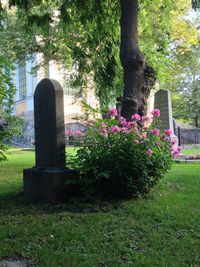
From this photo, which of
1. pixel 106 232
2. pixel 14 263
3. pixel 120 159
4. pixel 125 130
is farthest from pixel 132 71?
pixel 14 263

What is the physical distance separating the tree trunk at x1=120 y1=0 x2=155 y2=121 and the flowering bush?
121cm

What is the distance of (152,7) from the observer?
12.9 meters

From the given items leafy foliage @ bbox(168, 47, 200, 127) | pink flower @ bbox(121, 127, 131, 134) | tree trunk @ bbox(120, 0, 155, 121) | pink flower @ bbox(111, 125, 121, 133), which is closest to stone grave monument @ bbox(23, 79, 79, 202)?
pink flower @ bbox(111, 125, 121, 133)

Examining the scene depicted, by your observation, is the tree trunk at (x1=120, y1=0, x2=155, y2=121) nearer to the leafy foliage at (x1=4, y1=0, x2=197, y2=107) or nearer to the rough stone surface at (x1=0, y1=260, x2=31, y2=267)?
the leafy foliage at (x1=4, y1=0, x2=197, y2=107)

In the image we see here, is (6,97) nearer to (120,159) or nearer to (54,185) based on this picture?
(54,185)

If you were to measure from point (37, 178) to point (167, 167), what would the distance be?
7.89 ft

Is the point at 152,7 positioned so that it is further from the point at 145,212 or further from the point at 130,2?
the point at 145,212

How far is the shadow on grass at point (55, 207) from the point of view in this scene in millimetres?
6285

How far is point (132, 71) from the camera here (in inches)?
332

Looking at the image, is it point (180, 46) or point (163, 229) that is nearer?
point (163, 229)

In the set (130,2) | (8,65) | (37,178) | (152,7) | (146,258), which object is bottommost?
(146,258)

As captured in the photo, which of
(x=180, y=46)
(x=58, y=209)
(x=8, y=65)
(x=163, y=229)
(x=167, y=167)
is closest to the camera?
(x=163, y=229)

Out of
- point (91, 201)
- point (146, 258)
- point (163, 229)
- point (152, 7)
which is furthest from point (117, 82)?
point (146, 258)

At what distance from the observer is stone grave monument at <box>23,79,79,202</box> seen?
22.8ft
